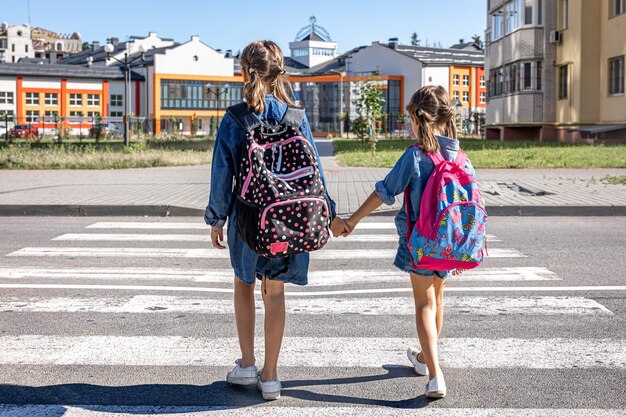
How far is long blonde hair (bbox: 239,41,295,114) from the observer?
4293 mm

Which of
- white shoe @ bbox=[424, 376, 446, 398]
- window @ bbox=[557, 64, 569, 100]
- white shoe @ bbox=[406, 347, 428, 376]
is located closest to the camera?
white shoe @ bbox=[424, 376, 446, 398]

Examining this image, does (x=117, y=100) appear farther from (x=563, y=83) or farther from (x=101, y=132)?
(x=563, y=83)

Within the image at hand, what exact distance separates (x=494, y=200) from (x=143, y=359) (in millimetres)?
9560

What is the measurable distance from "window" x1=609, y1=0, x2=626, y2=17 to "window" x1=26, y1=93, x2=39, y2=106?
80901mm

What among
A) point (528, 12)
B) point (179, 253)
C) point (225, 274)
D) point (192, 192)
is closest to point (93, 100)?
point (528, 12)

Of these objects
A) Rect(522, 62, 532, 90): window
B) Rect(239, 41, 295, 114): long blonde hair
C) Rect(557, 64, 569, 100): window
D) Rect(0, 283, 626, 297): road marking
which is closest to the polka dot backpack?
Rect(239, 41, 295, 114): long blonde hair

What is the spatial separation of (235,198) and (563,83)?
127 feet

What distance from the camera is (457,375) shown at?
4902 millimetres

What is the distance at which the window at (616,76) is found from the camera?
35.0 m

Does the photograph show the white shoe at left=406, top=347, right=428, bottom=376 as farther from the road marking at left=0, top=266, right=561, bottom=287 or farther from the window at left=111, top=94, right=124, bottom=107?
the window at left=111, top=94, right=124, bottom=107

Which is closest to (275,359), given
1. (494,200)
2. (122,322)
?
(122,322)

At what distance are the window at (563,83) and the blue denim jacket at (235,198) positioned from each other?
37.5m

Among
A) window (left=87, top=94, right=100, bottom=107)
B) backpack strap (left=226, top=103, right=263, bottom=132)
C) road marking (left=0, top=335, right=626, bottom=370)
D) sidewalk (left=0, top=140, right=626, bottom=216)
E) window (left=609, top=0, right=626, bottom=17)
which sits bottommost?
road marking (left=0, top=335, right=626, bottom=370)

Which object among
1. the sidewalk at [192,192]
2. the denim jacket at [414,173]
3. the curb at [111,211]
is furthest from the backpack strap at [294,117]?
the curb at [111,211]
